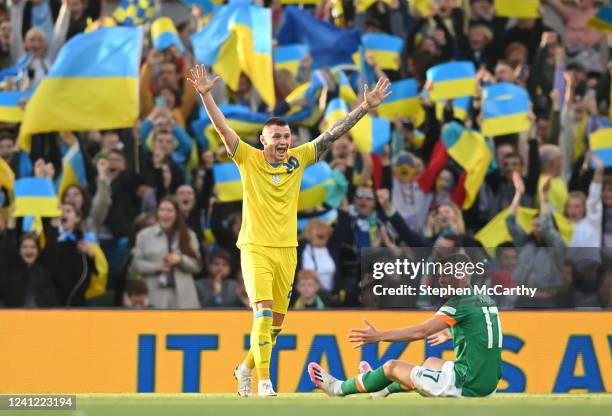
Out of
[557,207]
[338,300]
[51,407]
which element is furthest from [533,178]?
[51,407]

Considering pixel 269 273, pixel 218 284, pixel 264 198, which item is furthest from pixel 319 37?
pixel 269 273

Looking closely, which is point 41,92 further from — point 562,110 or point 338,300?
point 562,110

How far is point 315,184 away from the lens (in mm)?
14328

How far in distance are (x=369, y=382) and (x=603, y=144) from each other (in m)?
5.71

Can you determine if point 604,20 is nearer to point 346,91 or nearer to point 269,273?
point 346,91

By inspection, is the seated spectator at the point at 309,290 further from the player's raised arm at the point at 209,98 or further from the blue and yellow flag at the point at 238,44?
the player's raised arm at the point at 209,98

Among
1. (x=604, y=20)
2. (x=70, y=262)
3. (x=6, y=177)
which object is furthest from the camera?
(x=604, y=20)

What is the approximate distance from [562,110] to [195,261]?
Answer: 4264mm

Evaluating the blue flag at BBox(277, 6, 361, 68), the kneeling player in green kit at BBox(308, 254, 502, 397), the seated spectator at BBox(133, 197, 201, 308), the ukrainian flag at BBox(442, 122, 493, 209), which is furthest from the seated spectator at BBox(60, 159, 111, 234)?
the kneeling player in green kit at BBox(308, 254, 502, 397)

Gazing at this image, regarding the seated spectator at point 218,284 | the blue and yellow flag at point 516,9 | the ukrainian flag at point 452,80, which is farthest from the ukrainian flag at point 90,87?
the blue and yellow flag at point 516,9

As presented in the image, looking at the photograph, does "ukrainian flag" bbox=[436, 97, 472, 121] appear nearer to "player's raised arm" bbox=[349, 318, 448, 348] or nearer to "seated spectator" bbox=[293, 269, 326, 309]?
"seated spectator" bbox=[293, 269, 326, 309]

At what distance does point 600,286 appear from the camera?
12.9 m

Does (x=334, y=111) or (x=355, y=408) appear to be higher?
(x=334, y=111)

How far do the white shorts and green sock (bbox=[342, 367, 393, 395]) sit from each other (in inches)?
15.3
